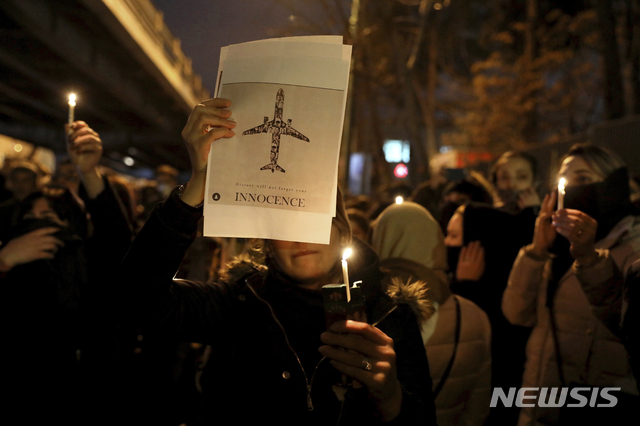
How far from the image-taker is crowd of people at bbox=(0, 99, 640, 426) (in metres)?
1.75

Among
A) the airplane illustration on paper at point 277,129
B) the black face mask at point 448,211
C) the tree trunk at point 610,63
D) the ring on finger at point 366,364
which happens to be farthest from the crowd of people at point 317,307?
the tree trunk at point 610,63

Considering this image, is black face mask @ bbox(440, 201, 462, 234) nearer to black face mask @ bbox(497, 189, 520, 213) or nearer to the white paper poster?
black face mask @ bbox(497, 189, 520, 213)

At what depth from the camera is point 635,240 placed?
9.29 ft

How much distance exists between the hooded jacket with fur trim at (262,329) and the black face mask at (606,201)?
1.59 m

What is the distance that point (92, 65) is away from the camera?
46.3 feet

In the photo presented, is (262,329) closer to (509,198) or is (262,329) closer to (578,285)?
(578,285)

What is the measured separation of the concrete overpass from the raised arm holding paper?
401 cm

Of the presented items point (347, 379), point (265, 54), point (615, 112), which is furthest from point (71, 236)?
point (615, 112)

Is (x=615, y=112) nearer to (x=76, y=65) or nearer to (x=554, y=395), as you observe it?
(x=554, y=395)

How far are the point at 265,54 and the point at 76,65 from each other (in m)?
13.6

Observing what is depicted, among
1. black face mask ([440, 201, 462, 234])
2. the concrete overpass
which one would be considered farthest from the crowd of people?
the concrete overpass

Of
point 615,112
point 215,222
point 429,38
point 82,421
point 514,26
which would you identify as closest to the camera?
point 215,222

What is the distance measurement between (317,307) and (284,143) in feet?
2.35

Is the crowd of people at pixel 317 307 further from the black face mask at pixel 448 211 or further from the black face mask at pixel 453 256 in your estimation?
the black face mask at pixel 448 211
